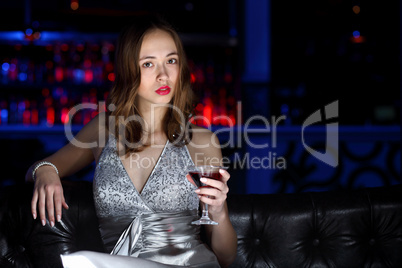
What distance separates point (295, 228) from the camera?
1.94 m

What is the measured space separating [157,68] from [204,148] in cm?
40

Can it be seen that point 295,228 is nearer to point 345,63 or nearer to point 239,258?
point 239,258

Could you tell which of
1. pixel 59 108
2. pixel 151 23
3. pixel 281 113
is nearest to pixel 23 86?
pixel 59 108

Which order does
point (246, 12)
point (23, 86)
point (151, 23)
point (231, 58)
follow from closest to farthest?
point (151, 23)
point (246, 12)
point (23, 86)
point (231, 58)

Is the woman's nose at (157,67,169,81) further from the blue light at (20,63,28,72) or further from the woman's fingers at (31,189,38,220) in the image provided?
the blue light at (20,63,28,72)

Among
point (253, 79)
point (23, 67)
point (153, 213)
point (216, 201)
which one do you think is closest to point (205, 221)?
A: point (216, 201)

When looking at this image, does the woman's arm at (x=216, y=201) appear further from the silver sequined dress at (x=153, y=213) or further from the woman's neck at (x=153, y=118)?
the woman's neck at (x=153, y=118)

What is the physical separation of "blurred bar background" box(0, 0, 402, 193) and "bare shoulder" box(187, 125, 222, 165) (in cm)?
165

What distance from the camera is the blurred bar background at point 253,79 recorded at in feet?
13.6

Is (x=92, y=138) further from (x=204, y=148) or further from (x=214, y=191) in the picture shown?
(x=214, y=191)

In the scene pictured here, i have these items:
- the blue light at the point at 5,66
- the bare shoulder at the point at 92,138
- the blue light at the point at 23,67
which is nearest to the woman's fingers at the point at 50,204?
the bare shoulder at the point at 92,138

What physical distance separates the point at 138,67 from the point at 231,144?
2182 millimetres

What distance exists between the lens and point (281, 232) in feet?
6.37

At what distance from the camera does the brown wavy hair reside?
203cm
